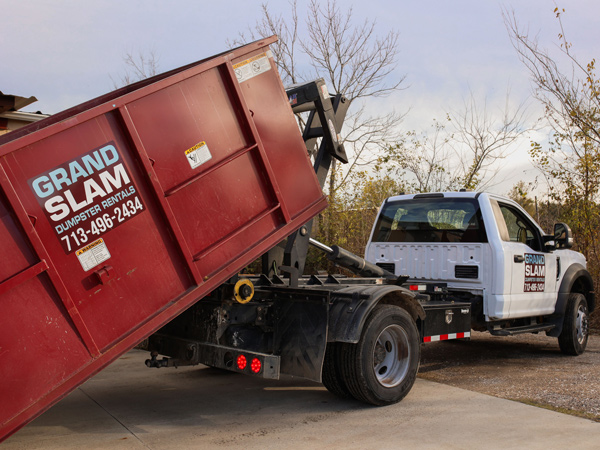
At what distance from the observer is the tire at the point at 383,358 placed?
5352 millimetres

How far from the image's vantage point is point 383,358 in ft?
18.7

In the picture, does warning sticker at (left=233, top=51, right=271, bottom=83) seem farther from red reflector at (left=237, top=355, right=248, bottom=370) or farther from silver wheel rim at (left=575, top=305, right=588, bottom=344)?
silver wheel rim at (left=575, top=305, right=588, bottom=344)

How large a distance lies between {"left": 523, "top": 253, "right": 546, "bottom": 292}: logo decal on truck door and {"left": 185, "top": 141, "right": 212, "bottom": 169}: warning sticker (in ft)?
15.8

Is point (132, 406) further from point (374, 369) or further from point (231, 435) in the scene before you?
point (374, 369)

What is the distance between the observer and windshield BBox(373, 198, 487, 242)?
7.26 metres

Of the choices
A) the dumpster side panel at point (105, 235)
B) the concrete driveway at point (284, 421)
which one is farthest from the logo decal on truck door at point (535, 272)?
the dumpster side panel at point (105, 235)

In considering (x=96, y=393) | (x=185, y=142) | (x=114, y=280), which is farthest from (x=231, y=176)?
(x=96, y=393)

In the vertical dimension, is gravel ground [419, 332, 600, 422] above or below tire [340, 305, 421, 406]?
below

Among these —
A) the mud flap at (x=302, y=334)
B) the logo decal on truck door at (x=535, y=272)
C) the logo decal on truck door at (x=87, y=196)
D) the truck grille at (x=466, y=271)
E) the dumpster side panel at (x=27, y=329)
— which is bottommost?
the logo decal on truck door at (x=535, y=272)

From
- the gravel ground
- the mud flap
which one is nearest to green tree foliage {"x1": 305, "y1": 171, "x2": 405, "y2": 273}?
the gravel ground

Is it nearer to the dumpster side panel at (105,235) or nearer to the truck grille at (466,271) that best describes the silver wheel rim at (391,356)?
the truck grille at (466,271)

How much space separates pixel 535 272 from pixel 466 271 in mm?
1140

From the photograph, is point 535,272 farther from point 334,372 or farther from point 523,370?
point 334,372

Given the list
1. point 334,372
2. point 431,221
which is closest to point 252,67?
point 334,372
